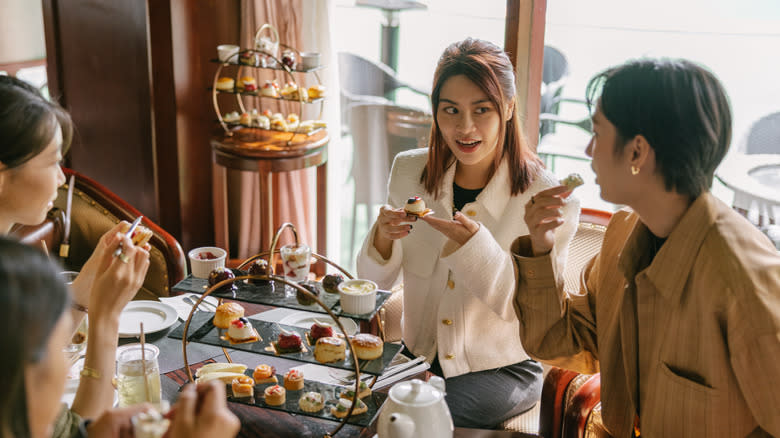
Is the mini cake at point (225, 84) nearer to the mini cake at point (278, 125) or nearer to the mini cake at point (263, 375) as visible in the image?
the mini cake at point (278, 125)

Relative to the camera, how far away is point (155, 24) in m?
3.67

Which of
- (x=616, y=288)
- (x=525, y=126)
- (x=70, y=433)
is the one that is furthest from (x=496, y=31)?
(x=70, y=433)

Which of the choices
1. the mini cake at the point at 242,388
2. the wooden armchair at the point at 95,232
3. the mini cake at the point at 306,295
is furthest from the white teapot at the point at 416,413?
the wooden armchair at the point at 95,232

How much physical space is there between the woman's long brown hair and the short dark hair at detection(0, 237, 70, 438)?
4.91ft

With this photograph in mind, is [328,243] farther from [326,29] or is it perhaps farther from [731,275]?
[731,275]

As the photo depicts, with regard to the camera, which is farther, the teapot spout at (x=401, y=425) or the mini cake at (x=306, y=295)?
the mini cake at (x=306, y=295)

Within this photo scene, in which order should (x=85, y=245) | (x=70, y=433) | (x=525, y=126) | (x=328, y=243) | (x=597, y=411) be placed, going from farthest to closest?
(x=328, y=243), (x=525, y=126), (x=85, y=245), (x=597, y=411), (x=70, y=433)

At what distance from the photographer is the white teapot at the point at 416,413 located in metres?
1.33

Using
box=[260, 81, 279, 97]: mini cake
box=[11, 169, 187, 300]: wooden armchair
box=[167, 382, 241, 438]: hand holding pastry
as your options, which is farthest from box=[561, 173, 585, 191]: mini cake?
box=[260, 81, 279, 97]: mini cake

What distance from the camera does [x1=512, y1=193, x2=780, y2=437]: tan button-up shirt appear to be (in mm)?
1451

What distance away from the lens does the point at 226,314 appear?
172cm

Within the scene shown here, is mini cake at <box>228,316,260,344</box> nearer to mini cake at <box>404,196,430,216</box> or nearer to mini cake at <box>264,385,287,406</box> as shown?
mini cake at <box>264,385,287,406</box>

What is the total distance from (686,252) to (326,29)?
254cm

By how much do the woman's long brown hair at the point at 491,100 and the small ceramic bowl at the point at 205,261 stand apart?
0.78 m
